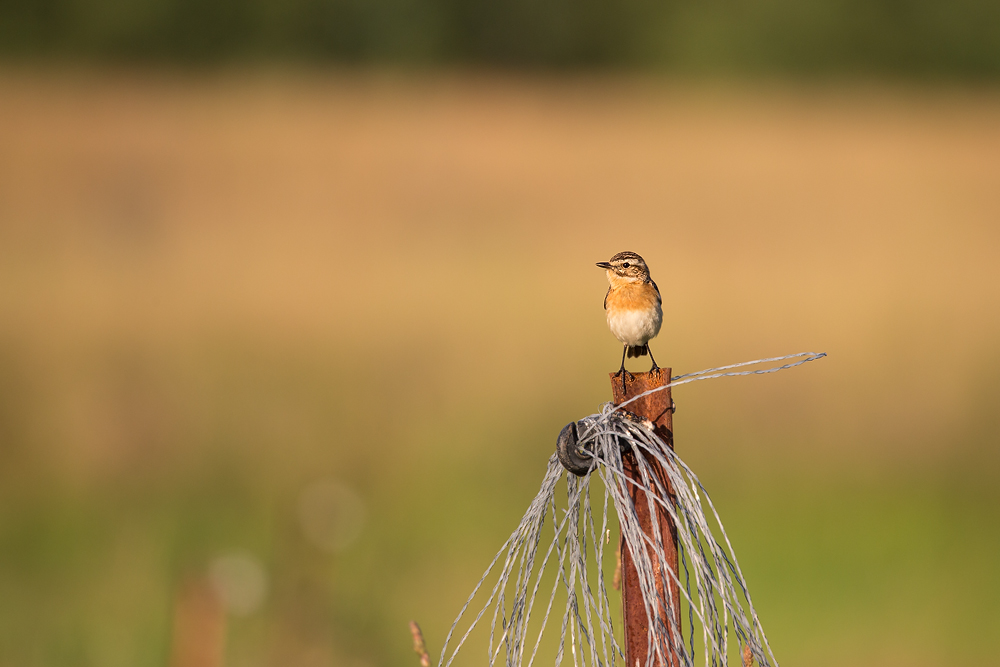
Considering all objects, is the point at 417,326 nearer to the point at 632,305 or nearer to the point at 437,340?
the point at 437,340

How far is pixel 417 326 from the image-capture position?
7.71 metres

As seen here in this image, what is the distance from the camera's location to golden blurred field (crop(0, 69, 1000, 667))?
512 centimetres

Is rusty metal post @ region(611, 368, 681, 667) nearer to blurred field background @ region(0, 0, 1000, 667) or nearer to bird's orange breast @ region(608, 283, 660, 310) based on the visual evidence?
bird's orange breast @ region(608, 283, 660, 310)

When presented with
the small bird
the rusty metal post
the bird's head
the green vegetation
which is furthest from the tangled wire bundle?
the green vegetation

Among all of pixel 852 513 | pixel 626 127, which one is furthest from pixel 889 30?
pixel 852 513

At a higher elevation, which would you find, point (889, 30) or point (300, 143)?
point (889, 30)

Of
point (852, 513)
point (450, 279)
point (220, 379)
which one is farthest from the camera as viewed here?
point (450, 279)

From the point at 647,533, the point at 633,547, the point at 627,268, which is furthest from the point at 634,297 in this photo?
the point at 633,547

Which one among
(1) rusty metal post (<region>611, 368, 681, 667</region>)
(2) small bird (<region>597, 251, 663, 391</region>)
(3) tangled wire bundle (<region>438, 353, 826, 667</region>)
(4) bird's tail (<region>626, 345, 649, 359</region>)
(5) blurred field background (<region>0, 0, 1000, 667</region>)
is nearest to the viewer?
(3) tangled wire bundle (<region>438, 353, 826, 667</region>)

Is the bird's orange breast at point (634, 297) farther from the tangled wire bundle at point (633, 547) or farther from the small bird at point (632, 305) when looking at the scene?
the tangled wire bundle at point (633, 547)

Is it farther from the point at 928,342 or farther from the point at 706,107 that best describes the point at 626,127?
the point at 928,342

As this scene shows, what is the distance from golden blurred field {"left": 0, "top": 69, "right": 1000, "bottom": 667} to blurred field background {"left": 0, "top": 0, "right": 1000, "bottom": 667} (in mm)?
33

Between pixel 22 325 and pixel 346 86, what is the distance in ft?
17.7

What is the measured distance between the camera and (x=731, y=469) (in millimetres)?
6508
